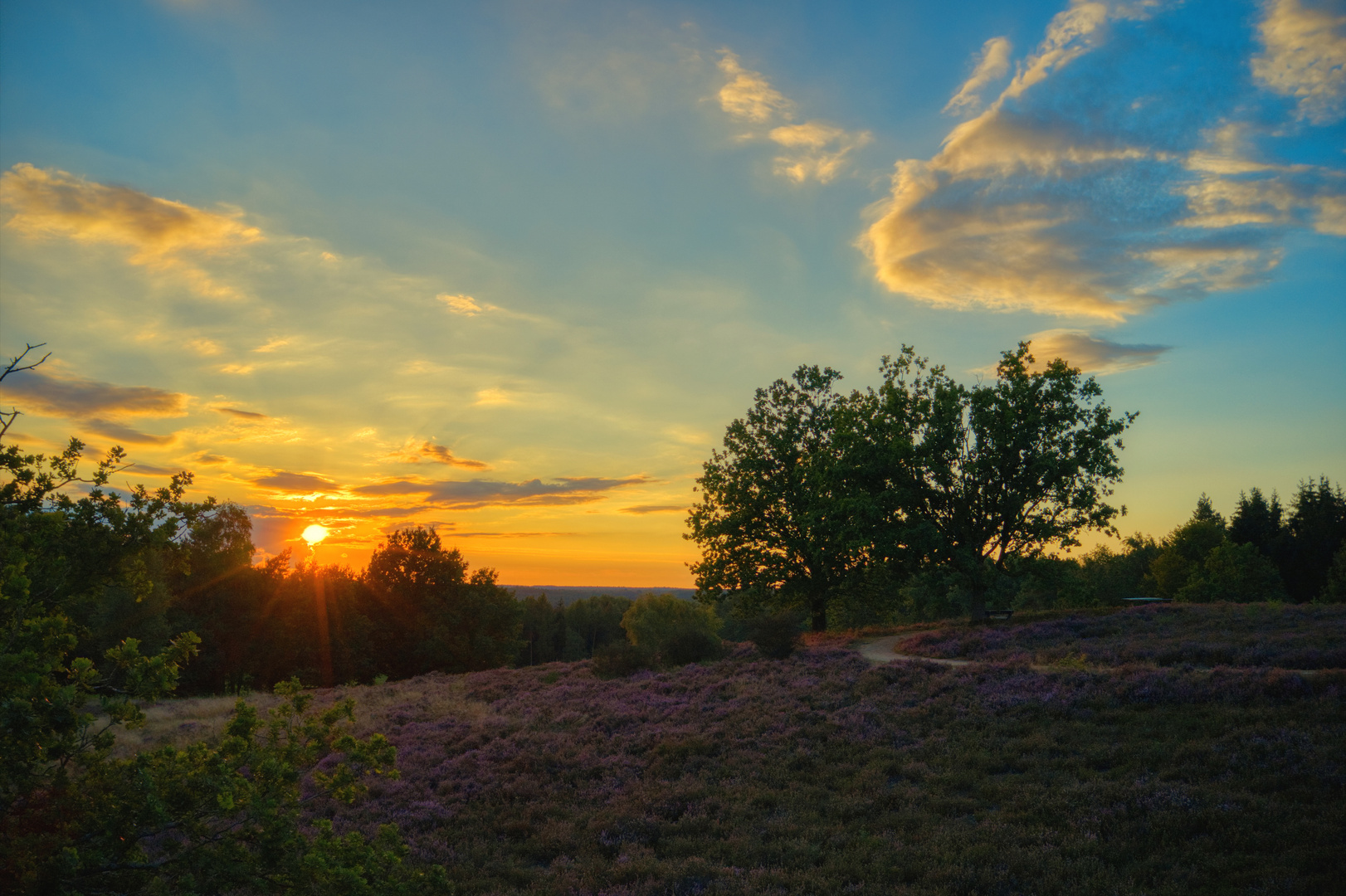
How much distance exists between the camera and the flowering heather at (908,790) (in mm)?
9062

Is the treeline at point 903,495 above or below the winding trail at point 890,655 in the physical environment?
above

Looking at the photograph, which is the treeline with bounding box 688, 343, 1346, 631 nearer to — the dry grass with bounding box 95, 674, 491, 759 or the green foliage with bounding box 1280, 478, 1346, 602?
the dry grass with bounding box 95, 674, 491, 759

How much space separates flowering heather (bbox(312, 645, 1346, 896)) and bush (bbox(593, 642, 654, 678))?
23.0 ft

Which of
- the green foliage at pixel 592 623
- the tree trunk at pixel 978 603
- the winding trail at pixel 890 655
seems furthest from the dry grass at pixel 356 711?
the green foliage at pixel 592 623

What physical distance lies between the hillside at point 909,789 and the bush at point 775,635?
6151 millimetres

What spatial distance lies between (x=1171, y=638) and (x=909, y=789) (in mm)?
15407

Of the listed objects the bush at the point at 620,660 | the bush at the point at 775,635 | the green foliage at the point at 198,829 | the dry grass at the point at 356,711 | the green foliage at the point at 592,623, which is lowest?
the green foliage at the point at 592,623

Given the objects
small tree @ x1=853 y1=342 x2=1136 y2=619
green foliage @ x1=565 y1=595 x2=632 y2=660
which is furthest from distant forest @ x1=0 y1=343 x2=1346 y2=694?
green foliage @ x1=565 y1=595 x2=632 y2=660

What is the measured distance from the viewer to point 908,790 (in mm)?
12055

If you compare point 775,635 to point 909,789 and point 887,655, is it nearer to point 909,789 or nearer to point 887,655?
point 887,655

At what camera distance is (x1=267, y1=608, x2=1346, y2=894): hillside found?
908cm

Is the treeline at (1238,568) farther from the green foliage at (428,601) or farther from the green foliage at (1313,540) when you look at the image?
the green foliage at (428,601)

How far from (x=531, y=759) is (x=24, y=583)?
12.3 meters

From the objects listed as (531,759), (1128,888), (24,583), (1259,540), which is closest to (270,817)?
(24,583)
